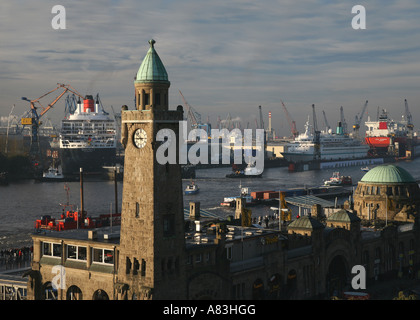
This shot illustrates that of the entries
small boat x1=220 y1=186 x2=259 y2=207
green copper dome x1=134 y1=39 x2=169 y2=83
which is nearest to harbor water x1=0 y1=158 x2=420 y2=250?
small boat x1=220 y1=186 x2=259 y2=207

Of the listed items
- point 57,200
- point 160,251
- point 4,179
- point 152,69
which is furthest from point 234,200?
point 152,69

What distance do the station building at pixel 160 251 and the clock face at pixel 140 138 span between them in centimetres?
8

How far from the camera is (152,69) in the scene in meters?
43.3

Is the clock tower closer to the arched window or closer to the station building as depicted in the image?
the station building

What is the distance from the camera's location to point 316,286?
2194 inches

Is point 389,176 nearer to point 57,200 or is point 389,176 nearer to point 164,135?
point 164,135

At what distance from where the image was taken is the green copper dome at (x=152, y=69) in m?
43.3

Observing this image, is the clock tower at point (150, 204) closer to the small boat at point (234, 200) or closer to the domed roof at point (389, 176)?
the domed roof at point (389, 176)

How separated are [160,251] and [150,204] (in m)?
3.19

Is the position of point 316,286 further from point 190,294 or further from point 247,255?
point 190,294

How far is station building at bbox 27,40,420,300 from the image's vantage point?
42.9m

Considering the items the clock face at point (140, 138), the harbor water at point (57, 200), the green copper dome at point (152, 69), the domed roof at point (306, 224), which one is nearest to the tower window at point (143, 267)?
the clock face at point (140, 138)

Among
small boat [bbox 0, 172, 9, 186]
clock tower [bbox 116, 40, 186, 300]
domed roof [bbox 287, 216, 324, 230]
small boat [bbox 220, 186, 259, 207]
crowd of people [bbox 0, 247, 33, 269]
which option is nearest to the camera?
clock tower [bbox 116, 40, 186, 300]
